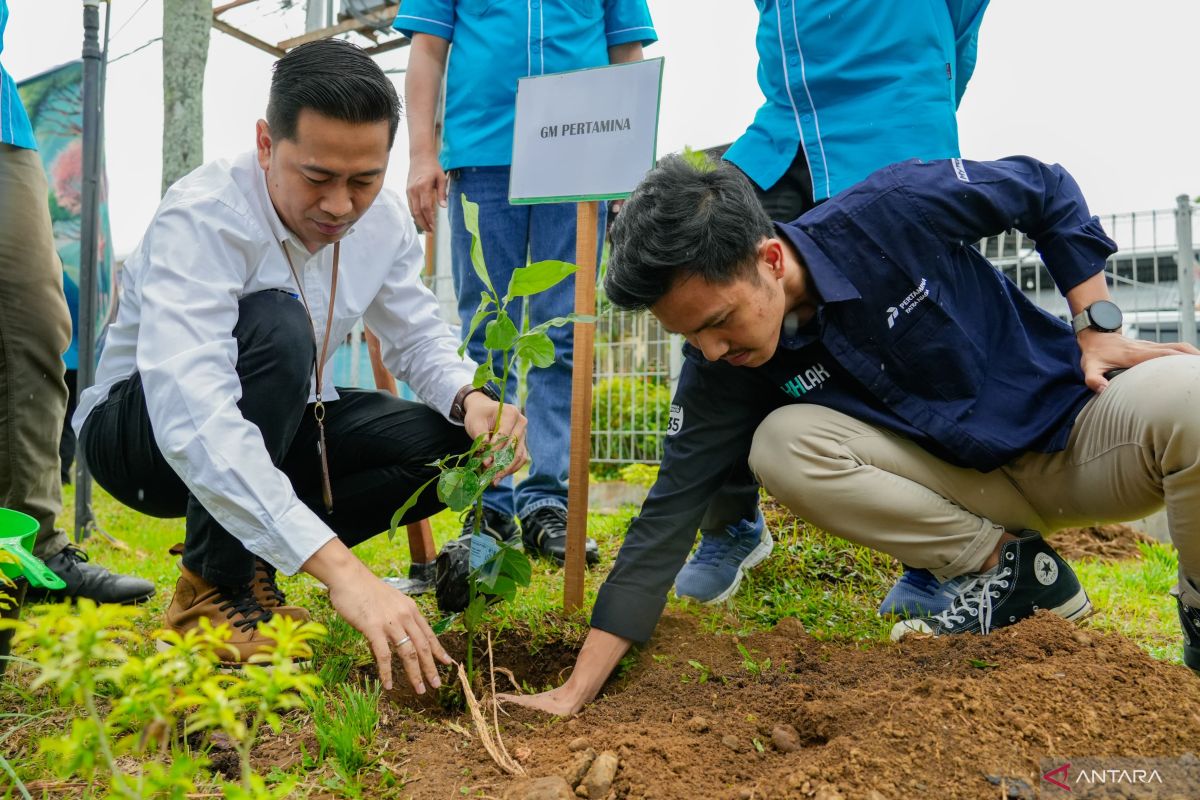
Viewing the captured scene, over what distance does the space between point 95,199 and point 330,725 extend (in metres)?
3.20

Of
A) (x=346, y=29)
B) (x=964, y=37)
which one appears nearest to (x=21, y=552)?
(x=964, y=37)

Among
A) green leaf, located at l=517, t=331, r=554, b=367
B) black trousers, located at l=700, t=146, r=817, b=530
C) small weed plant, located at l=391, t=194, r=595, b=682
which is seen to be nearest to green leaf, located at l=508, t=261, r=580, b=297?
small weed plant, located at l=391, t=194, r=595, b=682

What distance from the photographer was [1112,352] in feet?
6.88

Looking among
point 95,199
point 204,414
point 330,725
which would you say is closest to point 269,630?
point 330,725

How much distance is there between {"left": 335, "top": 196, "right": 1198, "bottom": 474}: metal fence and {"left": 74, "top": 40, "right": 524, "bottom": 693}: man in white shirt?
2239mm

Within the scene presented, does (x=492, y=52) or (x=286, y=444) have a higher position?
(x=492, y=52)

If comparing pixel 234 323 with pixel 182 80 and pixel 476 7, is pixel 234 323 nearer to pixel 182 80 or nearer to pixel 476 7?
pixel 476 7

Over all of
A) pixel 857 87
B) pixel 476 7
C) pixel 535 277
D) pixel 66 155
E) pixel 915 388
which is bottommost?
pixel 915 388

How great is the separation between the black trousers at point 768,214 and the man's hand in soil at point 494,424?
0.72 metres

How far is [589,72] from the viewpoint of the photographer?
7.88ft

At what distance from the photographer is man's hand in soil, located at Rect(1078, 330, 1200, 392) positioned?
6.80 feet

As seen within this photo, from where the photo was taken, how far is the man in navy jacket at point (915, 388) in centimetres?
201

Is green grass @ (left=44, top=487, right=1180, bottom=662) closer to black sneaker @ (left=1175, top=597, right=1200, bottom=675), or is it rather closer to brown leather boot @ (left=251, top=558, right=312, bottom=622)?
brown leather boot @ (left=251, top=558, right=312, bottom=622)

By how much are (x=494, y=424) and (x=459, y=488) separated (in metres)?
0.35
